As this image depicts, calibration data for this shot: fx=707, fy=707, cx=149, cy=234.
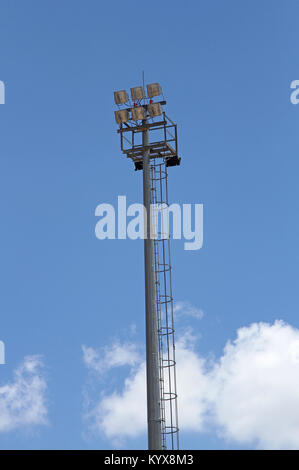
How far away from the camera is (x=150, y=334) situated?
144 ft

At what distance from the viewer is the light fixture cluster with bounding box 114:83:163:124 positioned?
48.1m

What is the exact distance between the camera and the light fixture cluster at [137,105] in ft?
158

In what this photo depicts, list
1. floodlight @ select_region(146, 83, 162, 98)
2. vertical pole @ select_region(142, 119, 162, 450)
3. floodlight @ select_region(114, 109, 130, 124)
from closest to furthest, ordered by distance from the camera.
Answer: vertical pole @ select_region(142, 119, 162, 450) < floodlight @ select_region(146, 83, 162, 98) < floodlight @ select_region(114, 109, 130, 124)

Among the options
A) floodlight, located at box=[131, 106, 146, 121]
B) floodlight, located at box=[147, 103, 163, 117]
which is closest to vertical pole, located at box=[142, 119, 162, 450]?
floodlight, located at box=[131, 106, 146, 121]

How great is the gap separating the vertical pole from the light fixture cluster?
2.20 m

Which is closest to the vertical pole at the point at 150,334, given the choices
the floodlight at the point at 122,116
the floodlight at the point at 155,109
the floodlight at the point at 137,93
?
the floodlight at the point at 155,109

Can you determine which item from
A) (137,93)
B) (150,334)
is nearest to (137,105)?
(137,93)

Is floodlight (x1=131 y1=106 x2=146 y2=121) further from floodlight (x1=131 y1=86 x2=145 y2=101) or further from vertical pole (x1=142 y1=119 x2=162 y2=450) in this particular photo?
vertical pole (x1=142 y1=119 x2=162 y2=450)

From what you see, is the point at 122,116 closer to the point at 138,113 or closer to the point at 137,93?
the point at 138,113
